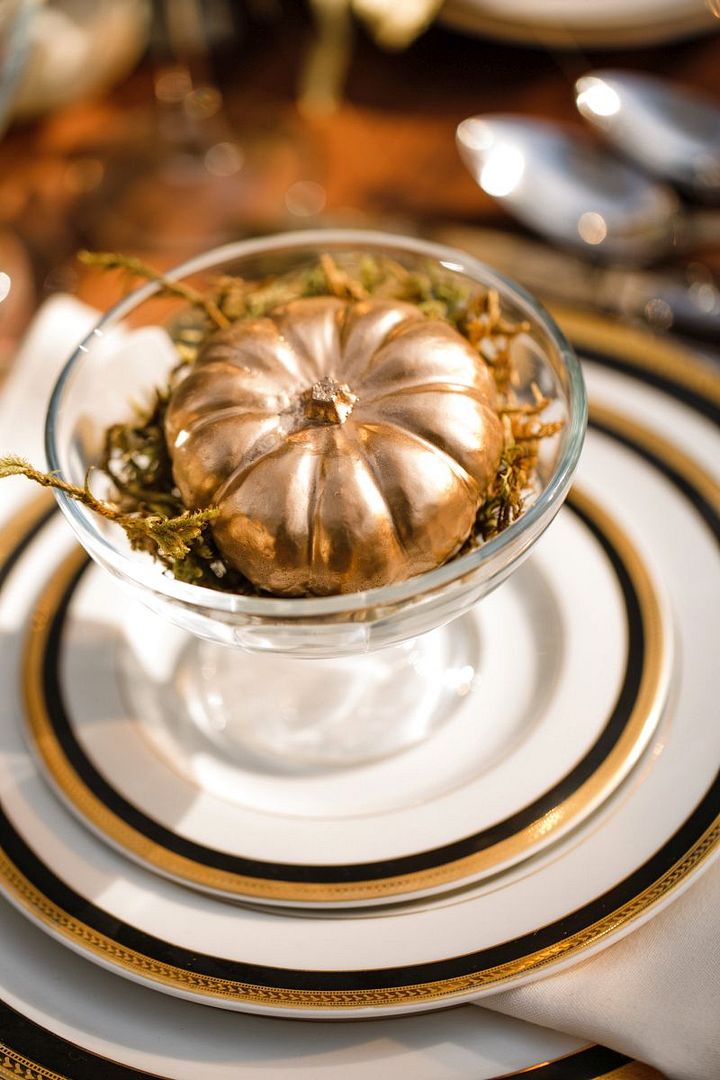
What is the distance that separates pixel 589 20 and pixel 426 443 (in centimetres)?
70

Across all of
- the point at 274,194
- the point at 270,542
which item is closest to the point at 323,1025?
the point at 270,542

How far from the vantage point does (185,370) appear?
2.23ft

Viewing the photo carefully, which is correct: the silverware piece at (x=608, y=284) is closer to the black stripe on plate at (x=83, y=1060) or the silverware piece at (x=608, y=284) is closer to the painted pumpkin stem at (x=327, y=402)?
the painted pumpkin stem at (x=327, y=402)

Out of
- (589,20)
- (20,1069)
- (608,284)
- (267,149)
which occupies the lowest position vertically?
(20,1069)

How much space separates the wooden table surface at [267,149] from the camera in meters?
1.05

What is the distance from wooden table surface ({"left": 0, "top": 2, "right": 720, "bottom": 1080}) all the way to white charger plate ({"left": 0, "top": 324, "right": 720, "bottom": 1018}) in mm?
594

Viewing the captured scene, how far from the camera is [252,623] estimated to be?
19.7 inches

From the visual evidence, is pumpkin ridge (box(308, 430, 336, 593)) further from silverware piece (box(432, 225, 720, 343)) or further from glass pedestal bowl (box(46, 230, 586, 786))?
silverware piece (box(432, 225, 720, 343))

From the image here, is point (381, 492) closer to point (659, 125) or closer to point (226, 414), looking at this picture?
point (226, 414)

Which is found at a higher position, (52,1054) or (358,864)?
(358,864)

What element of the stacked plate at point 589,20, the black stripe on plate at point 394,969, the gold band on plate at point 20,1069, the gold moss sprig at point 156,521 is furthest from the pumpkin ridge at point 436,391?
the stacked plate at point 589,20

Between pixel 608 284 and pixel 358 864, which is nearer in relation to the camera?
pixel 358 864

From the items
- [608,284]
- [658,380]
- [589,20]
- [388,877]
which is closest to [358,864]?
[388,877]

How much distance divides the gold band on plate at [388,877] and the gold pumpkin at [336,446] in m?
0.14
